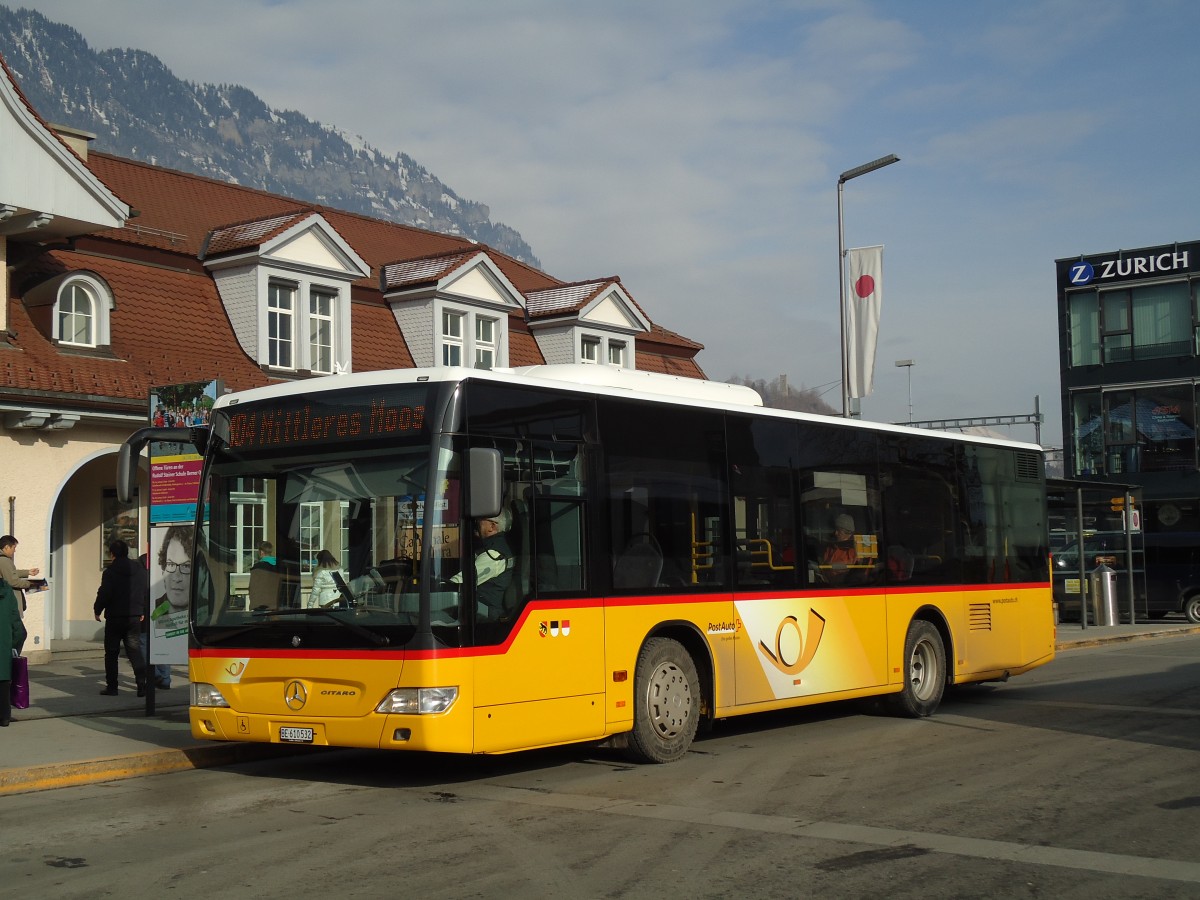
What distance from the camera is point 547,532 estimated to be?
10297 mm

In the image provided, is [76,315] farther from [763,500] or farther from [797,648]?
[797,648]

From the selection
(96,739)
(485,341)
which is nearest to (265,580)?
(96,739)

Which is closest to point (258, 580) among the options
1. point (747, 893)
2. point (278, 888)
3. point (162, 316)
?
point (278, 888)

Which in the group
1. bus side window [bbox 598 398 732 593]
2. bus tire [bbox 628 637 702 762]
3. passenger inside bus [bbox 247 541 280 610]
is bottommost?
bus tire [bbox 628 637 702 762]

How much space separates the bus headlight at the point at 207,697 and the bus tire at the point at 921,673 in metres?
7.34

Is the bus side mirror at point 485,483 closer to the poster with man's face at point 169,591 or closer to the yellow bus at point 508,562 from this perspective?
the yellow bus at point 508,562

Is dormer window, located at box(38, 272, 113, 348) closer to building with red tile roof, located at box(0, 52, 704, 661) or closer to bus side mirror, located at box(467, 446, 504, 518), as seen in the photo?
building with red tile roof, located at box(0, 52, 704, 661)

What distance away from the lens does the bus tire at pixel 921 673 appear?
14617mm

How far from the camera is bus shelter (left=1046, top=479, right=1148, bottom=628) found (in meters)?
32.3

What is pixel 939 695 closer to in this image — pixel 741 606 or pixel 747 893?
pixel 741 606

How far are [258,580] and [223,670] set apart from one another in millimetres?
776

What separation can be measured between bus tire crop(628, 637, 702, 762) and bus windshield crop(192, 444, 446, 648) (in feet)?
7.89

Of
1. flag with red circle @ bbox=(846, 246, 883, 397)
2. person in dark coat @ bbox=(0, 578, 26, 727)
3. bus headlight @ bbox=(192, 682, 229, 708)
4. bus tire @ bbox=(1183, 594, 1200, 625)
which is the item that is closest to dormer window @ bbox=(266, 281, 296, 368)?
flag with red circle @ bbox=(846, 246, 883, 397)

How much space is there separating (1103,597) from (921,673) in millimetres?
19226
